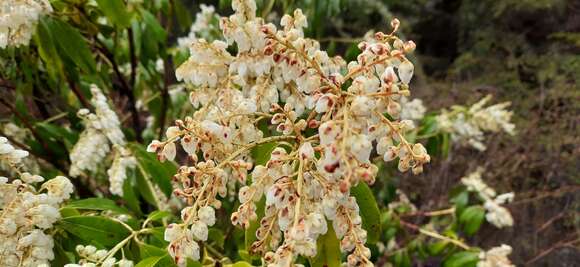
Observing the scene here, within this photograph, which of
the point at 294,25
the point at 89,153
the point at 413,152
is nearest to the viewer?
the point at 413,152

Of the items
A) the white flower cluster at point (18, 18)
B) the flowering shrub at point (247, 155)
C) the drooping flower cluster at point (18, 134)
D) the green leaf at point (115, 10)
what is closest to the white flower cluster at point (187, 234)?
the flowering shrub at point (247, 155)

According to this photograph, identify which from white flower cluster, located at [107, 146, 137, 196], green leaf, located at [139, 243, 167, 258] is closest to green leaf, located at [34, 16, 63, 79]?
white flower cluster, located at [107, 146, 137, 196]

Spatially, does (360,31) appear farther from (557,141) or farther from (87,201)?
(87,201)

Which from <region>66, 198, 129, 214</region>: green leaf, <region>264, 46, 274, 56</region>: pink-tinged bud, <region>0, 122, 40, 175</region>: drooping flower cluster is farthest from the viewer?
<region>0, 122, 40, 175</region>: drooping flower cluster

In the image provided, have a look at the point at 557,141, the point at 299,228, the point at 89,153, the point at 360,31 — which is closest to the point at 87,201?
the point at 89,153

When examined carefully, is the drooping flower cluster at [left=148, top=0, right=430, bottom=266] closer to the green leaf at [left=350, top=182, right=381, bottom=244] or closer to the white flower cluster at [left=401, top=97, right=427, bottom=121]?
the green leaf at [left=350, top=182, right=381, bottom=244]

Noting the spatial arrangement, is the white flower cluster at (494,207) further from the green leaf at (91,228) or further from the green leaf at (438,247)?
the green leaf at (91,228)
